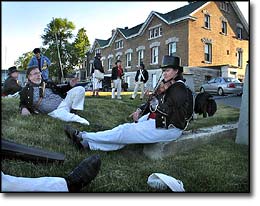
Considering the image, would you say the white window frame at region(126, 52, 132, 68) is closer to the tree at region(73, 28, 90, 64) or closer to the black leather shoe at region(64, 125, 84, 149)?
the tree at region(73, 28, 90, 64)

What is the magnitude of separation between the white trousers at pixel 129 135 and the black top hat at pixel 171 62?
0.29 m

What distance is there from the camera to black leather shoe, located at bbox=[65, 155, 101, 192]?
4.14 ft

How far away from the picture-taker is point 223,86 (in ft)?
4.91

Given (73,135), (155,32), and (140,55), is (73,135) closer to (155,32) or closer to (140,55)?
(140,55)

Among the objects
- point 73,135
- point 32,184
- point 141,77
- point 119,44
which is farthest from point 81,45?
point 32,184

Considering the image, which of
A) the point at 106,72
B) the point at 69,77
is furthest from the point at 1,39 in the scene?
the point at 106,72

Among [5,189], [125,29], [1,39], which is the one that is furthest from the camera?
[125,29]

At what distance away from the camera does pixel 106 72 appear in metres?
1.47

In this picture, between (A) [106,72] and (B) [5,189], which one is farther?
(A) [106,72]

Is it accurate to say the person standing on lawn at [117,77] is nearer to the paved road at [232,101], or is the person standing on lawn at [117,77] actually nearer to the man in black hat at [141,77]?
the man in black hat at [141,77]

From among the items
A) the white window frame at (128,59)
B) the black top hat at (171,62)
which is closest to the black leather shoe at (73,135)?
the white window frame at (128,59)

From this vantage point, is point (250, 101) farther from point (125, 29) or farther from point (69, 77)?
point (69, 77)
